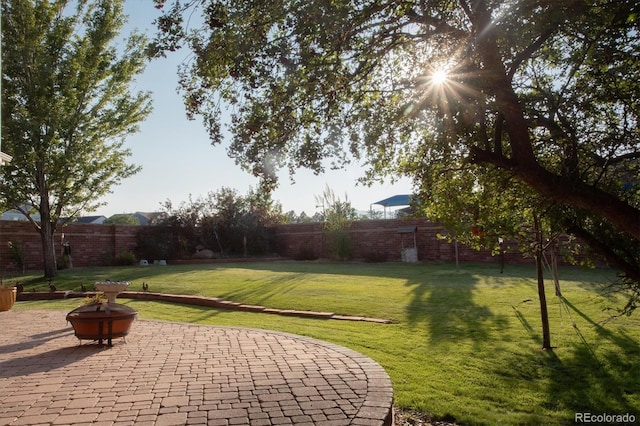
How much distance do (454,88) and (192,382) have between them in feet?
13.5

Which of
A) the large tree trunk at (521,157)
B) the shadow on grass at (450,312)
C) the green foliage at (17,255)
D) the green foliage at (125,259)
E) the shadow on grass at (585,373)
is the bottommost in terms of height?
the shadow on grass at (585,373)

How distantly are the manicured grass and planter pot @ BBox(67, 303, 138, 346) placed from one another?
2564 mm

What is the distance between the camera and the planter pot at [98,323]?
7250mm

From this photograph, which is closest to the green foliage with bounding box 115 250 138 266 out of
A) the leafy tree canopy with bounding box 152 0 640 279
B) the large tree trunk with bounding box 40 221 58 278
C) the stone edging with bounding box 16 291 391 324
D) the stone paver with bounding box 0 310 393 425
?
the large tree trunk with bounding box 40 221 58 278

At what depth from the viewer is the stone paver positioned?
4297mm

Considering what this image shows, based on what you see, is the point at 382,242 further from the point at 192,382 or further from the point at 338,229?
the point at 192,382

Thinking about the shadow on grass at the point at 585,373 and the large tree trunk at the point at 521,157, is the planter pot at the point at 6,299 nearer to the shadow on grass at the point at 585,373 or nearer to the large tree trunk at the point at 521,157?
the shadow on grass at the point at 585,373

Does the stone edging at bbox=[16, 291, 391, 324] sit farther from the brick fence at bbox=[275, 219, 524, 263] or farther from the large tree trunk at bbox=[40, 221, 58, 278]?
the brick fence at bbox=[275, 219, 524, 263]

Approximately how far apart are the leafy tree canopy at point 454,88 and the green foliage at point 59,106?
538 inches

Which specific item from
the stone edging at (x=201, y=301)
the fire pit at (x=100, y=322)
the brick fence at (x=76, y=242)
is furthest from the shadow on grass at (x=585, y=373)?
the brick fence at (x=76, y=242)

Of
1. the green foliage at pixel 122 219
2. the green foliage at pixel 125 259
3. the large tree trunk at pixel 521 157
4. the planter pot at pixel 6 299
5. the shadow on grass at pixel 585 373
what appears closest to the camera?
the large tree trunk at pixel 521 157

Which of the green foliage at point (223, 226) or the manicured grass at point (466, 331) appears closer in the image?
the manicured grass at point (466, 331)

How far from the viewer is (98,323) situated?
23.8 feet

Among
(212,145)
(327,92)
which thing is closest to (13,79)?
(212,145)
